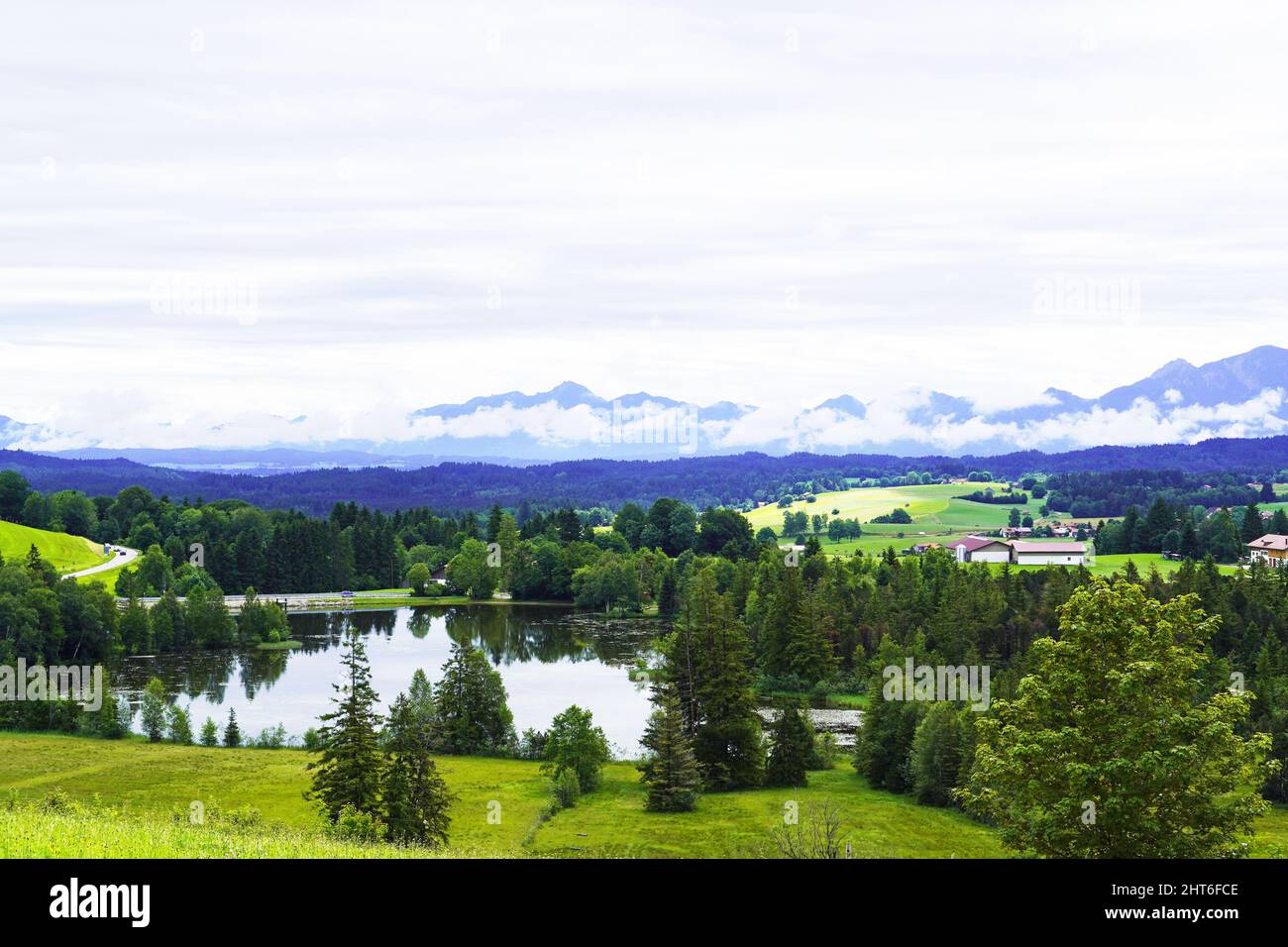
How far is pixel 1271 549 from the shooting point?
13250cm

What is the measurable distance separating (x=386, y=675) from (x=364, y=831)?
5027 cm

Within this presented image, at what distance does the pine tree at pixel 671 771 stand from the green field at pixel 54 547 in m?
101

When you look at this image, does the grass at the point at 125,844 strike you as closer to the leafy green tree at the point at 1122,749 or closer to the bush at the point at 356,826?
the bush at the point at 356,826

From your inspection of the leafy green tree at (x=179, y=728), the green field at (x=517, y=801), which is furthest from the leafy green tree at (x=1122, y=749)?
the leafy green tree at (x=179, y=728)

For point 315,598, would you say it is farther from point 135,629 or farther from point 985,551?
point 985,551

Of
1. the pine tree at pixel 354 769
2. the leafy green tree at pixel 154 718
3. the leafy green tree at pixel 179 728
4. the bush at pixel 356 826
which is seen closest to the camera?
the bush at pixel 356 826

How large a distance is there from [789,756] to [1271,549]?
102 meters

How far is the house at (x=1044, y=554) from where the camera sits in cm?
14300

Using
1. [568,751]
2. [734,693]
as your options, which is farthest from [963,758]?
→ [568,751]
